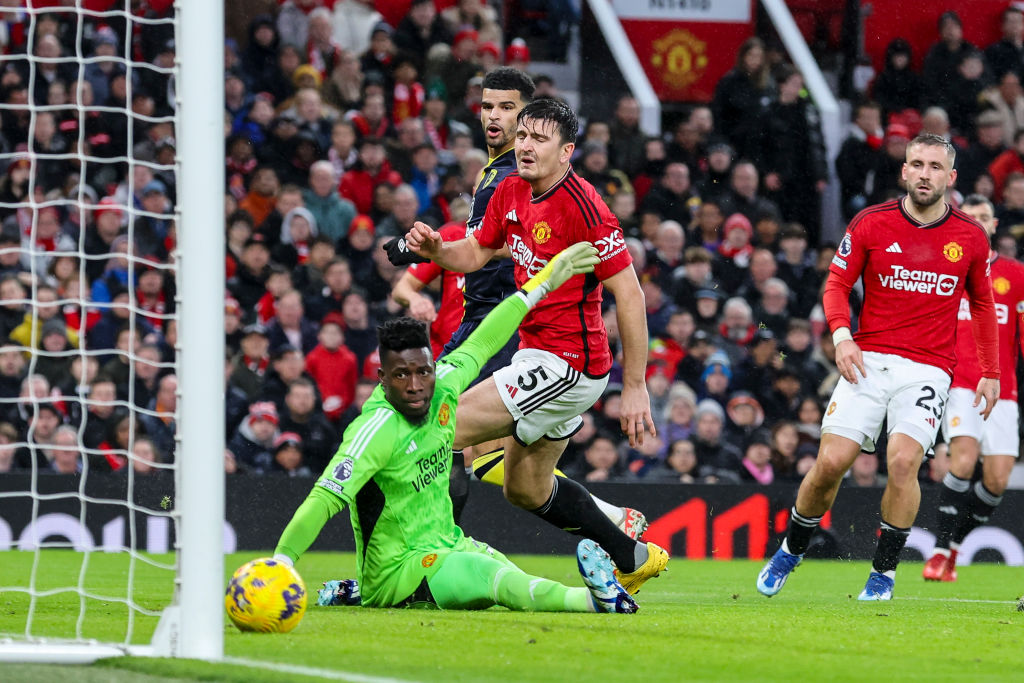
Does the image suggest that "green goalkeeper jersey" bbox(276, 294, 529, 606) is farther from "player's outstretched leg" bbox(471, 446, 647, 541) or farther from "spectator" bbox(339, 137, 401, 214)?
"spectator" bbox(339, 137, 401, 214)

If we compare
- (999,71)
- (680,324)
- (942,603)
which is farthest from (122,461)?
(999,71)

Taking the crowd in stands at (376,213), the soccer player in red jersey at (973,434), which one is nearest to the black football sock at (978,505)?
the soccer player in red jersey at (973,434)

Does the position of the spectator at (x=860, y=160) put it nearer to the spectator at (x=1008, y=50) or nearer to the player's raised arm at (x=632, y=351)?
the spectator at (x=1008, y=50)

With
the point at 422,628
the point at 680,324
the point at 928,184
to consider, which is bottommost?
the point at 422,628

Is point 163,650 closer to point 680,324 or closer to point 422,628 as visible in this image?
point 422,628

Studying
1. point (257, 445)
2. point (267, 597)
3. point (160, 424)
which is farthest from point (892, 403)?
point (160, 424)

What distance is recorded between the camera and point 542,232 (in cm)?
619

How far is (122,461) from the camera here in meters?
11.0

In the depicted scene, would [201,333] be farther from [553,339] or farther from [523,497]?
[523,497]

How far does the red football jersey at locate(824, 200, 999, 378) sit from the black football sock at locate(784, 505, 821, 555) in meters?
0.93

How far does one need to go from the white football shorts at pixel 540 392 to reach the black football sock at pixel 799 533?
158 centimetres

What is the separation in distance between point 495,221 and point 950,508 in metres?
4.46

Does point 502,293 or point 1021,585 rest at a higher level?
point 502,293

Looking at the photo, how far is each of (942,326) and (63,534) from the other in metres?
6.30
